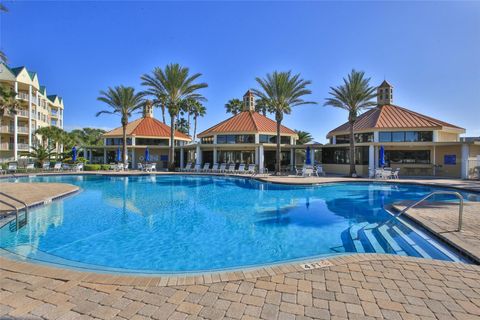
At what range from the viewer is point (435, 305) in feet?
9.90

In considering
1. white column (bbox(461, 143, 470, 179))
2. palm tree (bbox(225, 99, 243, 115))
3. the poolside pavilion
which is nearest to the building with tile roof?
white column (bbox(461, 143, 470, 179))

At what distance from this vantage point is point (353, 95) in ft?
76.0

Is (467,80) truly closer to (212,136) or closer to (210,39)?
(210,39)

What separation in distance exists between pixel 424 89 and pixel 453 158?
7232mm

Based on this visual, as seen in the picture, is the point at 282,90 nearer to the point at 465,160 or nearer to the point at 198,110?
the point at 465,160

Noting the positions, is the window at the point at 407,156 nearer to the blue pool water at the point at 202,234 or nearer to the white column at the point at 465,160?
the white column at the point at 465,160

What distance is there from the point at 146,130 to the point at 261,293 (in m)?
36.8

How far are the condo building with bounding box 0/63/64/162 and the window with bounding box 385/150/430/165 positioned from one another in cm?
4260

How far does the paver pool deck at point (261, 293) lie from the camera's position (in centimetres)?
284

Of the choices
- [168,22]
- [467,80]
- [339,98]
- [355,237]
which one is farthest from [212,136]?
[355,237]

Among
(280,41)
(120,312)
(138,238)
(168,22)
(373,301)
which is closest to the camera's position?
(120,312)

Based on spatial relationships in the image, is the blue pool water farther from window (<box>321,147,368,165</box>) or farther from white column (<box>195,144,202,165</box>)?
white column (<box>195,144,202,165</box>)

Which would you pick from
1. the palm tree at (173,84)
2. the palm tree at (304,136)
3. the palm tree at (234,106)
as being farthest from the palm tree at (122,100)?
the palm tree at (304,136)

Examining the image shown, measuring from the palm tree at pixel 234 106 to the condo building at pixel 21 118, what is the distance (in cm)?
2871
